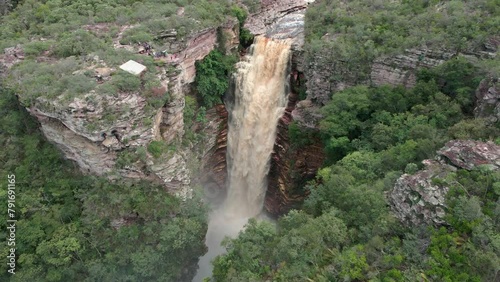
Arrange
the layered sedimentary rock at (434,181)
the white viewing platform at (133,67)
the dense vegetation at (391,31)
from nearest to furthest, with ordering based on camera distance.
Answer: the layered sedimentary rock at (434,181)
the white viewing platform at (133,67)
the dense vegetation at (391,31)

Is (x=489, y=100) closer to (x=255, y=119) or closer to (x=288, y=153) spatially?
(x=288, y=153)

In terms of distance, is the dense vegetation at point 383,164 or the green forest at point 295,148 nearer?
the dense vegetation at point 383,164

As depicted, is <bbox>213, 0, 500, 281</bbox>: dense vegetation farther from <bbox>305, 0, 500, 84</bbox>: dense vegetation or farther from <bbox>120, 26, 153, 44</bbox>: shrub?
<bbox>120, 26, 153, 44</bbox>: shrub

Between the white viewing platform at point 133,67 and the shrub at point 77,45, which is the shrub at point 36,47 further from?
the white viewing platform at point 133,67

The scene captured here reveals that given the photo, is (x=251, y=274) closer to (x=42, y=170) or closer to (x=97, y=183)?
(x=97, y=183)

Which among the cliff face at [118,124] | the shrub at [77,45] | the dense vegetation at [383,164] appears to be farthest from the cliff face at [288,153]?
the shrub at [77,45]

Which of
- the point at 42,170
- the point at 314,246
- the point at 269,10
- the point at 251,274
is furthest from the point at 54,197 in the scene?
the point at 269,10

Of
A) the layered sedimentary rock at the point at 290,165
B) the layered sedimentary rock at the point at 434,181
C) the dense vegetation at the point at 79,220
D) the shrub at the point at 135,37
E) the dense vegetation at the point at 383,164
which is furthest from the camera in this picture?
the layered sedimentary rock at the point at 290,165
